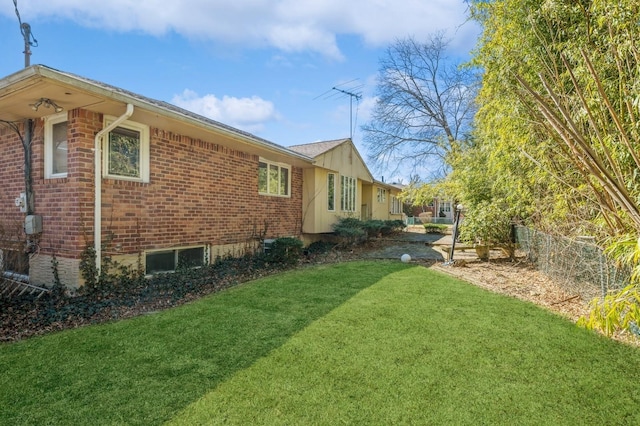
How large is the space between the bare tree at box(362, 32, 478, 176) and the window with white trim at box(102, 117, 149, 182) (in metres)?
19.0

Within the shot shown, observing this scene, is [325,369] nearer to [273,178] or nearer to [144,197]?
[144,197]

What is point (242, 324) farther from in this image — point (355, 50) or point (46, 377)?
point (355, 50)

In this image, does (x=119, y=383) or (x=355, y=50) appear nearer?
(x=119, y=383)

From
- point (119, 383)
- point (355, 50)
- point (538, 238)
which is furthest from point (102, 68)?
point (538, 238)

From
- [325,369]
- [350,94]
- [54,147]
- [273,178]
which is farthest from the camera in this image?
[350,94]

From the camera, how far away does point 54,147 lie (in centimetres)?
616

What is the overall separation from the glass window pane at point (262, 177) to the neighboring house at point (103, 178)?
1469mm

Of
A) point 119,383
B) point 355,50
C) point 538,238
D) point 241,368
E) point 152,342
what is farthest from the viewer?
point 355,50

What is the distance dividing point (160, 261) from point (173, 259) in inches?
12.9

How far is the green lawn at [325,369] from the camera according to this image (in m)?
2.64

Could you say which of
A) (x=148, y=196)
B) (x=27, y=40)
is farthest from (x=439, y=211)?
(x=27, y=40)

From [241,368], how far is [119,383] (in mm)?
1106

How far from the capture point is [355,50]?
12734 mm

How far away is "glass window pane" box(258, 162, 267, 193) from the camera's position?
33.0 ft
